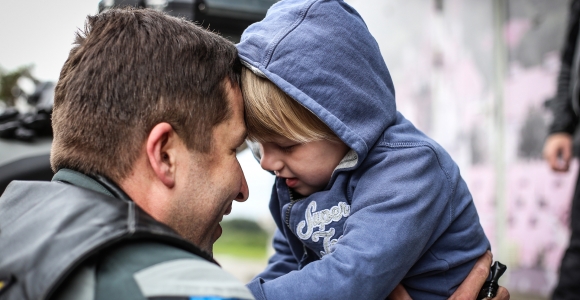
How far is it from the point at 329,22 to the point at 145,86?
66cm

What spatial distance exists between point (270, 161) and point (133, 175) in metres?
0.62

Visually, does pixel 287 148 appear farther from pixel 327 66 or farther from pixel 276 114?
pixel 327 66

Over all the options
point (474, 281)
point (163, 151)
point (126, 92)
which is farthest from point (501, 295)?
point (126, 92)

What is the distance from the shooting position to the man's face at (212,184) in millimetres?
1452

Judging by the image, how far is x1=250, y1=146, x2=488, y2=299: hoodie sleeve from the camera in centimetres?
153

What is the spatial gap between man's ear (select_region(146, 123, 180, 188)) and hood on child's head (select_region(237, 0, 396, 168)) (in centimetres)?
42

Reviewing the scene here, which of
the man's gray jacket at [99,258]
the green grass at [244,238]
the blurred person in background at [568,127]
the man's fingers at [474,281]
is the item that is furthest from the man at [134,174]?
the green grass at [244,238]

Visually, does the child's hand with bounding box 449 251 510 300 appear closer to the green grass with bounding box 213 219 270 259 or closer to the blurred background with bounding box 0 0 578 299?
the blurred background with bounding box 0 0 578 299

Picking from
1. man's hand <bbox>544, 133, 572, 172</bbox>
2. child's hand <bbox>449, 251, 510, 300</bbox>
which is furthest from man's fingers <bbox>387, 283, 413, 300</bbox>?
man's hand <bbox>544, 133, 572, 172</bbox>

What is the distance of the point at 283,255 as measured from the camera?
88.4 inches

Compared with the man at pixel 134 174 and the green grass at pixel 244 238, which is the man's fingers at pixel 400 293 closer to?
the man at pixel 134 174

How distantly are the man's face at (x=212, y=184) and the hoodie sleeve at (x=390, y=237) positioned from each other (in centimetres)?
25

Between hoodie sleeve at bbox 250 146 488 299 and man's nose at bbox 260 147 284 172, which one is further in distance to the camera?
man's nose at bbox 260 147 284 172

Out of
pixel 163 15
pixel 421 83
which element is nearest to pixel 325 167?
pixel 163 15
